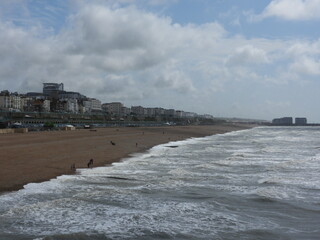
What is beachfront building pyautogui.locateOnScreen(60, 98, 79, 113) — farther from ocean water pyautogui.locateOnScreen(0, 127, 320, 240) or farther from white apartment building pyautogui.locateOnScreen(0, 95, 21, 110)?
ocean water pyautogui.locateOnScreen(0, 127, 320, 240)

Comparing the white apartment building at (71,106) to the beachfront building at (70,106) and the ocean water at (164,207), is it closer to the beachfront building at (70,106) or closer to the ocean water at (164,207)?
the beachfront building at (70,106)

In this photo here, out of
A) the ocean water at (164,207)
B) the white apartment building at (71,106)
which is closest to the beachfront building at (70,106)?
the white apartment building at (71,106)

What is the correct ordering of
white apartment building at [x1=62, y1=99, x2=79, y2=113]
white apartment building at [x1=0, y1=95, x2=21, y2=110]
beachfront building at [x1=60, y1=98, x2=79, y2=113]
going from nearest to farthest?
1. white apartment building at [x1=0, y1=95, x2=21, y2=110]
2. beachfront building at [x1=60, y1=98, x2=79, y2=113]
3. white apartment building at [x1=62, y1=99, x2=79, y2=113]

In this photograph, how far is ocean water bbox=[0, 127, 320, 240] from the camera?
978 cm

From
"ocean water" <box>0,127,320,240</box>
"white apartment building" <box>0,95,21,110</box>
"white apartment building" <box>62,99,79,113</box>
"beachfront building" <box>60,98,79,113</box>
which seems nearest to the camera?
"ocean water" <box>0,127,320,240</box>

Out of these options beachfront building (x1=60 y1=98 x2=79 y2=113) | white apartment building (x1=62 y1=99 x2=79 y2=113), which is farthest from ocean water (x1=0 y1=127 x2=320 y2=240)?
white apartment building (x1=62 y1=99 x2=79 y2=113)

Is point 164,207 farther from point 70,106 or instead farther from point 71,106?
point 71,106

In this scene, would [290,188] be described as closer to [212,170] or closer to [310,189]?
[310,189]

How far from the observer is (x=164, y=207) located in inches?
485

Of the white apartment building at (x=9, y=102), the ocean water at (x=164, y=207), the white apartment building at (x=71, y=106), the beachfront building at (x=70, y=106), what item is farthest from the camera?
the white apartment building at (x=71, y=106)

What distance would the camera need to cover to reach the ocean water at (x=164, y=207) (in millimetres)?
9781

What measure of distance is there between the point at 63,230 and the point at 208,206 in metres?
4.99

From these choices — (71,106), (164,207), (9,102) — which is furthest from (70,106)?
(164,207)

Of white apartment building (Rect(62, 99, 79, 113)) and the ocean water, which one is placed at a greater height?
white apartment building (Rect(62, 99, 79, 113))
